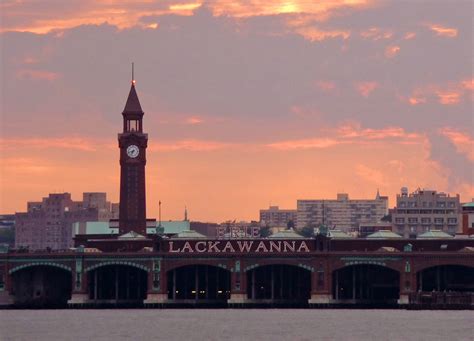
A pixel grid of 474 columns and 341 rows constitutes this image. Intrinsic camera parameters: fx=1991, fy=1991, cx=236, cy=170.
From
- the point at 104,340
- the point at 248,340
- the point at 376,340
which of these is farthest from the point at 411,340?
the point at 104,340

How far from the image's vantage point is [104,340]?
19762cm

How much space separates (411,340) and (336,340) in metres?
7.42

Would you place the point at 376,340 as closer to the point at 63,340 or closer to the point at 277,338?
the point at 277,338

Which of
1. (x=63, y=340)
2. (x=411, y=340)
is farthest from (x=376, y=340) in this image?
(x=63, y=340)

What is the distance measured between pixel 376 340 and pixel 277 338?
10083mm

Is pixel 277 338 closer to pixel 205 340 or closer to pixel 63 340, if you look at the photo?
pixel 205 340

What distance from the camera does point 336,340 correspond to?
648ft

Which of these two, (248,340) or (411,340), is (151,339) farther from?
(411,340)

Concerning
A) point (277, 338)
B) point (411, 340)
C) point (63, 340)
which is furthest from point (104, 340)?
point (411, 340)

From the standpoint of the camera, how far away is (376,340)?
19688 centimetres

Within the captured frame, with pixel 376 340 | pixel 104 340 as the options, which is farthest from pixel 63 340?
pixel 376 340

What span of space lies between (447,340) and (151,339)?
96.8 ft

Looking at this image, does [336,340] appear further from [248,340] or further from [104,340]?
[104,340]

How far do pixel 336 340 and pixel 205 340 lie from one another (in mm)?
13048
